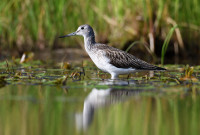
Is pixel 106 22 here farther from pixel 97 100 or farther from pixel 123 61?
pixel 97 100

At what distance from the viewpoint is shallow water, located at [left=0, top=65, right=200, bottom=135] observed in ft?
13.8

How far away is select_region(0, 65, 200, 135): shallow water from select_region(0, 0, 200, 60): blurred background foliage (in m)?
3.98

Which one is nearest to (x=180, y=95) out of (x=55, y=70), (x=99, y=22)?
(x=55, y=70)

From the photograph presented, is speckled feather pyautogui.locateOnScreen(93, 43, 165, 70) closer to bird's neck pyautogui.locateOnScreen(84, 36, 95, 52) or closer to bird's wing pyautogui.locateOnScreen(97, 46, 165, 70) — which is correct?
bird's wing pyautogui.locateOnScreen(97, 46, 165, 70)

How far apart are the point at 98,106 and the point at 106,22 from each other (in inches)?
285

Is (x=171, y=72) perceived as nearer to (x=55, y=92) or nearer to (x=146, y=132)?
(x=55, y=92)

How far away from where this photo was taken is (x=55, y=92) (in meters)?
6.26

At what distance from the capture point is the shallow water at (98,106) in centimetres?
421

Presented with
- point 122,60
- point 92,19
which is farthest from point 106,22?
point 122,60

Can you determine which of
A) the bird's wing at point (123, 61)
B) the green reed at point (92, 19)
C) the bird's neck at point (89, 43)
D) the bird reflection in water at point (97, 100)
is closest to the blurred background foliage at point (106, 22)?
the green reed at point (92, 19)

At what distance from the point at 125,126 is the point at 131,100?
57.7 inches

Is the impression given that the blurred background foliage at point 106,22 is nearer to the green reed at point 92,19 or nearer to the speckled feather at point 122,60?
the green reed at point 92,19

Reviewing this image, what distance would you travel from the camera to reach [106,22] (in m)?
12.3

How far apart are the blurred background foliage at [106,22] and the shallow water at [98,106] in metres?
3.98
